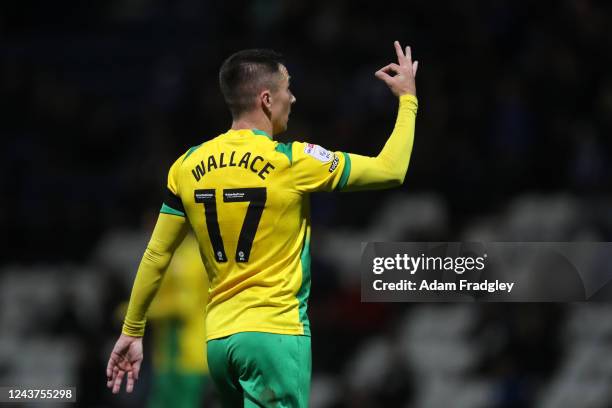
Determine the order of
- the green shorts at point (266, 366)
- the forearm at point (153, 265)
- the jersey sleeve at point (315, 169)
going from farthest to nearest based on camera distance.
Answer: the forearm at point (153, 265)
the jersey sleeve at point (315, 169)
the green shorts at point (266, 366)

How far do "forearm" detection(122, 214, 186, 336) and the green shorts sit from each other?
1.42ft

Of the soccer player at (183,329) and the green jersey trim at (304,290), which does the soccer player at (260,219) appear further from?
the soccer player at (183,329)

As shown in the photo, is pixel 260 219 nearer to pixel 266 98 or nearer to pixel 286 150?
pixel 286 150

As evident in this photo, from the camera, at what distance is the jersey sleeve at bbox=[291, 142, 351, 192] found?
4328 millimetres

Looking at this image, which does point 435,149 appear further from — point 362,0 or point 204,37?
point 204,37

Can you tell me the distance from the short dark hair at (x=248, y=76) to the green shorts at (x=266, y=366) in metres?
0.85

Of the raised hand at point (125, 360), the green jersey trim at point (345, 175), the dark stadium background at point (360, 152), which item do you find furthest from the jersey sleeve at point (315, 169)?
the dark stadium background at point (360, 152)

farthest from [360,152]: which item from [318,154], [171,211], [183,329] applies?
[318,154]

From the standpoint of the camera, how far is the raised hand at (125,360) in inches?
181

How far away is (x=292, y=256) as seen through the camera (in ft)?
14.3

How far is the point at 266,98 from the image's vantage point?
14.6 feet

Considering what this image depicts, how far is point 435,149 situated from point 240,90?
583 cm

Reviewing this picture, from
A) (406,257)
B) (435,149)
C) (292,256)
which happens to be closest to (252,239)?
(292,256)

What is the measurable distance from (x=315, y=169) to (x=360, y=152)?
587 centimetres
